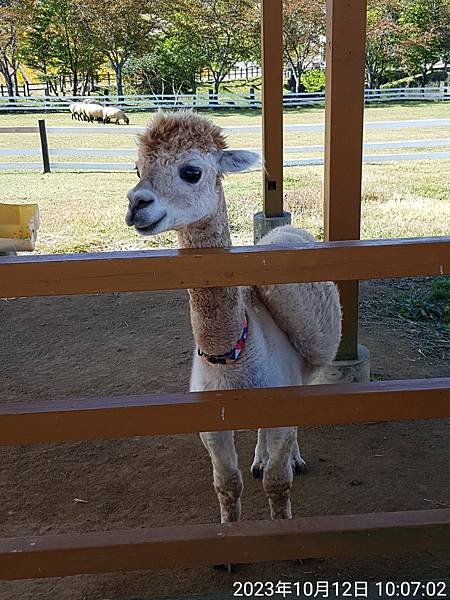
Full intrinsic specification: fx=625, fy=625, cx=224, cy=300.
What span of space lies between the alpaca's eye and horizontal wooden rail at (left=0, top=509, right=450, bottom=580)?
125 centimetres

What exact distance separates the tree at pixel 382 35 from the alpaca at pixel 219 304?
854 inches

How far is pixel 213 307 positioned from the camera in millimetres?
2414

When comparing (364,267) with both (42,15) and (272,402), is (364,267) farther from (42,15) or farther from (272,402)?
(42,15)

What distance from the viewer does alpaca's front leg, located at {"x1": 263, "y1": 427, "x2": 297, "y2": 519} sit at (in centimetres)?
262

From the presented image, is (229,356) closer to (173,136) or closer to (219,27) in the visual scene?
(173,136)

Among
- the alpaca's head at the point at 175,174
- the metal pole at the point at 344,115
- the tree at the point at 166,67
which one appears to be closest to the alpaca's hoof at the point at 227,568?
the alpaca's head at the point at 175,174

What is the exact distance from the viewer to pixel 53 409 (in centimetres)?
171

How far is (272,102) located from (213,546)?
12.8ft

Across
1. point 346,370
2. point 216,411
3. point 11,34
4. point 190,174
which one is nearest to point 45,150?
point 346,370

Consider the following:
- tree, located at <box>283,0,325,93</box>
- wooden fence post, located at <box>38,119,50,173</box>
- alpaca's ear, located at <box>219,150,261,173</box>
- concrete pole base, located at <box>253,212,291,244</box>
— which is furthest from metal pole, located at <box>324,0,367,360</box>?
tree, located at <box>283,0,325,93</box>

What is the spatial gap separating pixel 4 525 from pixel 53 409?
1.65 meters

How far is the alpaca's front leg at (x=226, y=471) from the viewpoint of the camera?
2598mm

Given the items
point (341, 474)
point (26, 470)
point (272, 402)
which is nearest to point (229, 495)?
point (341, 474)

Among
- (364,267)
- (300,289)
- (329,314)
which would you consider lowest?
(329,314)
